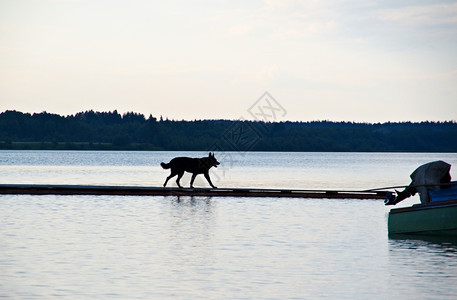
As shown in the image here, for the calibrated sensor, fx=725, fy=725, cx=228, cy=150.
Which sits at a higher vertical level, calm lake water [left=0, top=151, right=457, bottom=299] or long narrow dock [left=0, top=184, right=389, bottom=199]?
long narrow dock [left=0, top=184, right=389, bottom=199]

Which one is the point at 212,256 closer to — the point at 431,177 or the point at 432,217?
the point at 432,217

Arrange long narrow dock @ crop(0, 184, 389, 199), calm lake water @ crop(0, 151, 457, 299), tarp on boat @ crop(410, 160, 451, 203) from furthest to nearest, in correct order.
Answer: long narrow dock @ crop(0, 184, 389, 199), tarp on boat @ crop(410, 160, 451, 203), calm lake water @ crop(0, 151, 457, 299)

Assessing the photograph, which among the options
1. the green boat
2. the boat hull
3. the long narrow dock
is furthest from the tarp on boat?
the long narrow dock

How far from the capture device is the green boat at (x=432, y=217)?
19.1 metres

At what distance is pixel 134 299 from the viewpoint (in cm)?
1180

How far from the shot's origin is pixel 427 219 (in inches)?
763

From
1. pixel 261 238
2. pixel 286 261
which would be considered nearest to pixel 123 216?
pixel 261 238

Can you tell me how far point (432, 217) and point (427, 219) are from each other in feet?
0.47

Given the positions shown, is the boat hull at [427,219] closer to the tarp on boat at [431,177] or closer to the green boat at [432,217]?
the green boat at [432,217]

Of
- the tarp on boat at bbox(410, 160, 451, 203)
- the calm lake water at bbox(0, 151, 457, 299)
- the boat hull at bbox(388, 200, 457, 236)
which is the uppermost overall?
the tarp on boat at bbox(410, 160, 451, 203)

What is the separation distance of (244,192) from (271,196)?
124 cm

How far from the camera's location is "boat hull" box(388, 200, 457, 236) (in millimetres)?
19109

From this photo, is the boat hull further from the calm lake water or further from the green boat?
the calm lake water

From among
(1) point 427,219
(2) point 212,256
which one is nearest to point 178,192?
(1) point 427,219
